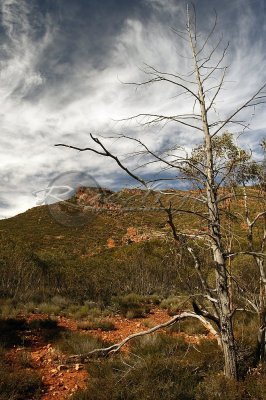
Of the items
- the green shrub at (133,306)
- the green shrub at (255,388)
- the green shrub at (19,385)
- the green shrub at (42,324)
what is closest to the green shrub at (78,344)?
the green shrub at (42,324)

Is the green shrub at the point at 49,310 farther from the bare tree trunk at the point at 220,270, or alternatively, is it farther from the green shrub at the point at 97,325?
the bare tree trunk at the point at 220,270

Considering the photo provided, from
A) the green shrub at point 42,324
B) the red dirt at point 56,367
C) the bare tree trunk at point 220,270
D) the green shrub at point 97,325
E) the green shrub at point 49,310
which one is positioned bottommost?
the red dirt at point 56,367

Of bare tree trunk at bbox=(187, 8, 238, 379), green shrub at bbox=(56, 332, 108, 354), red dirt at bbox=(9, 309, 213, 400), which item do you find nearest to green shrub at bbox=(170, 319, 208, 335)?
red dirt at bbox=(9, 309, 213, 400)

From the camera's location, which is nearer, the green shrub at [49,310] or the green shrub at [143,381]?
the green shrub at [143,381]

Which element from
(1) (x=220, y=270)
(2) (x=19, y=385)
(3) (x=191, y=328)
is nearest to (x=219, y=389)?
(1) (x=220, y=270)

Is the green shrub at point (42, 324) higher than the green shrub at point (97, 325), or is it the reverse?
the green shrub at point (42, 324)

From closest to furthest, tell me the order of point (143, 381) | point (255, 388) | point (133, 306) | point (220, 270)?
point (220, 270) < point (255, 388) < point (143, 381) < point (133, 306)

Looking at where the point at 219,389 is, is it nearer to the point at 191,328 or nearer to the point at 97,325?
the point at 191,328

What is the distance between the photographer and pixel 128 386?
697 cm

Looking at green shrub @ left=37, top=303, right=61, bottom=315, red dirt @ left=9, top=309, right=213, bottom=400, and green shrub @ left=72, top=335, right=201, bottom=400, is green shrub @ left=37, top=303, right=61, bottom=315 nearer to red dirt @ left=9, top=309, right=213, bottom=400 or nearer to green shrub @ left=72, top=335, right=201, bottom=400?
red dirt @ left=9, top=309, right=213, bottom=400

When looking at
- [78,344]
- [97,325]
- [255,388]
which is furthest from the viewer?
[97,325]

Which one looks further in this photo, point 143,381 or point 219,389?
point 143,381

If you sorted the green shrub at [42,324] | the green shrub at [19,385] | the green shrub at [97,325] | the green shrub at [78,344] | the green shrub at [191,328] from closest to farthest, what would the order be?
1. the green shrub at [19,385]
2. the green shrub at [78,344]
3. the green shrub at [42,324]
4. the green shrub at [191,328]
5. the green shrub at [97,325]

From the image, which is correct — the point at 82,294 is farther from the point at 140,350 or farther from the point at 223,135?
the point at 223,135
